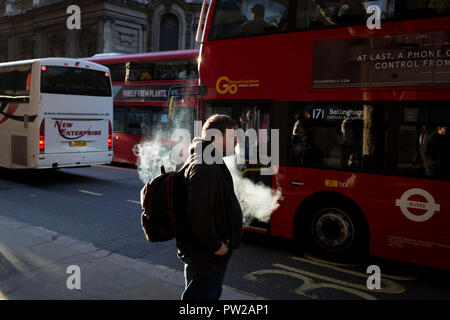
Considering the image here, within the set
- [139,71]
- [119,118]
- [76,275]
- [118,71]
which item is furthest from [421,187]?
[118,71]

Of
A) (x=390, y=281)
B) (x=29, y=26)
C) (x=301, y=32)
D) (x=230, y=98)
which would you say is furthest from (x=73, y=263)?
(x=29, y=26)

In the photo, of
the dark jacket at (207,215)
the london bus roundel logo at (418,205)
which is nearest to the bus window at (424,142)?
the london bus roundel logo at (418,205)

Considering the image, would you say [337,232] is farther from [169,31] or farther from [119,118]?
[169,31]

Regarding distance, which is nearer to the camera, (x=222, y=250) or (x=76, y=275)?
(x=222, y=250)

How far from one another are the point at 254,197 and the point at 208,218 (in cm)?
396

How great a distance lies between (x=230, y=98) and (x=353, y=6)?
2232 millimetres

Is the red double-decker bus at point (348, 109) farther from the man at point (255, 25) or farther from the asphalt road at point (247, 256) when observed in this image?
the asphalt road at point (247, 256)

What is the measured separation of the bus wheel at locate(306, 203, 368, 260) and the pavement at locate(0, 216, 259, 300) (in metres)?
1.80

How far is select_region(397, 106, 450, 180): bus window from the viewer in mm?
5008

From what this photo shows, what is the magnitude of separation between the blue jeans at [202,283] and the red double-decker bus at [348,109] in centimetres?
320

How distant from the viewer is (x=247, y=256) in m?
6.17

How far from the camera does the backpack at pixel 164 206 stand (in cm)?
295

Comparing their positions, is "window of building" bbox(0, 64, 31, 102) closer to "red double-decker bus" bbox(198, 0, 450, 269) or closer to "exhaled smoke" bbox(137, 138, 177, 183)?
"exhaled smoke" bbox(137, 138, 177, 183)
